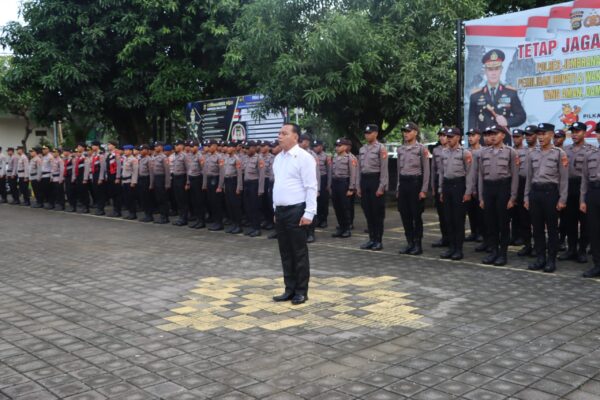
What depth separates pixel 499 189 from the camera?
769cm

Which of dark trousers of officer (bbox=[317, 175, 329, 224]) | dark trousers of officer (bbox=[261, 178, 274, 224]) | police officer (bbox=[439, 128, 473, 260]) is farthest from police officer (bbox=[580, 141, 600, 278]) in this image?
dark trousers of officer (bbox=[261, 178, 274, 224])

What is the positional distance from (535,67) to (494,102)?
826 millimetres

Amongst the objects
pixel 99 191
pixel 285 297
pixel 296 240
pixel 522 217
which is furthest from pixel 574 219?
pixel 99 191

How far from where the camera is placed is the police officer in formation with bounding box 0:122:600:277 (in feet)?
23.8

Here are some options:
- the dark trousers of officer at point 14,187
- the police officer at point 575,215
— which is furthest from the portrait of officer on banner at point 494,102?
the dark trousers of officer at point 14,187

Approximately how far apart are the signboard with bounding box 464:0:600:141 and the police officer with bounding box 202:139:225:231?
187 inches

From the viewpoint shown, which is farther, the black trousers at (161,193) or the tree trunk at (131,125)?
the tree trunk at (131,125)

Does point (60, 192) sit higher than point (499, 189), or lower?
lower

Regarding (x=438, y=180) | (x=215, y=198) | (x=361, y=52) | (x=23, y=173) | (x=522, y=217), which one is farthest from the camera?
(x=23, y=173)

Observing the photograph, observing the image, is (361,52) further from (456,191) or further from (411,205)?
(456,191)

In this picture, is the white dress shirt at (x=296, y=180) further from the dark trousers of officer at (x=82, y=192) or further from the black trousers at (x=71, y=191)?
the black trousers at (x=71, y=191)

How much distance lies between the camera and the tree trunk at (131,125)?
65.1ft

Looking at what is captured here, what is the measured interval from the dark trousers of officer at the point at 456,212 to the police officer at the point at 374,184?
1.06m

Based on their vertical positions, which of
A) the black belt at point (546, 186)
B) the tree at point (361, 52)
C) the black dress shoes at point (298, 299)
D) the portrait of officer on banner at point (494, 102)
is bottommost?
the black dress shoes at point (298, 299)
